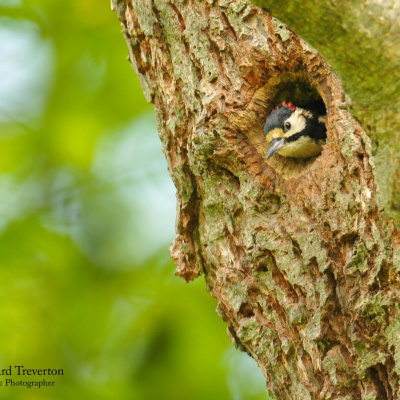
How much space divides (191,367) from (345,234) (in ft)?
8.87

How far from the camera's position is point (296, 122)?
4.82m

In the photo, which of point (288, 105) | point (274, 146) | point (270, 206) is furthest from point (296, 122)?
point (270, 206)

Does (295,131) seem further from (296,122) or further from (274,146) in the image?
(274,146)

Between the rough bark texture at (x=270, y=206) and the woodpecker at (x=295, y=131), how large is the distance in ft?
0.34

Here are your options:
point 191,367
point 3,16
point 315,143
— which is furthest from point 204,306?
point 3,16

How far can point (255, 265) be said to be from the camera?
365 centimetres

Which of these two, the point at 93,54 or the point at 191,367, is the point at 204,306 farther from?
the point at 93,54

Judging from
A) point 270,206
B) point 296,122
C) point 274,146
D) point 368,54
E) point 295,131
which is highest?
point 296,122

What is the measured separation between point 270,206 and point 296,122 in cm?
132

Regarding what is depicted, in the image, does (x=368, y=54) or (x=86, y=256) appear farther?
(x=86, y=256)

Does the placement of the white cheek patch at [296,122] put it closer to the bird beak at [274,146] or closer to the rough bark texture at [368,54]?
the bird beak at [274,146]

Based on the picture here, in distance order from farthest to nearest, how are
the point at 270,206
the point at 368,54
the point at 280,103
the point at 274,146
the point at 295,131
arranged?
the point at 295,131 < the point at 280,103 < the point at 274,146 < the point at 270,206 < the point at 368,54

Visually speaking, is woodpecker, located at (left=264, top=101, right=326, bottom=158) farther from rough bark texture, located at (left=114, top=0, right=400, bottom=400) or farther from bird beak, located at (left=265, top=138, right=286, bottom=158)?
rough bark texture, located at (left=114, top=0, right=400, bottom=400)

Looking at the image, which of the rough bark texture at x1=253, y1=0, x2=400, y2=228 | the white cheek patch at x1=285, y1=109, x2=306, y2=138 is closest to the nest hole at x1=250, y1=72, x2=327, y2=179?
the white cheek patch at x1=285, y1=109, x2=306, y2=138
